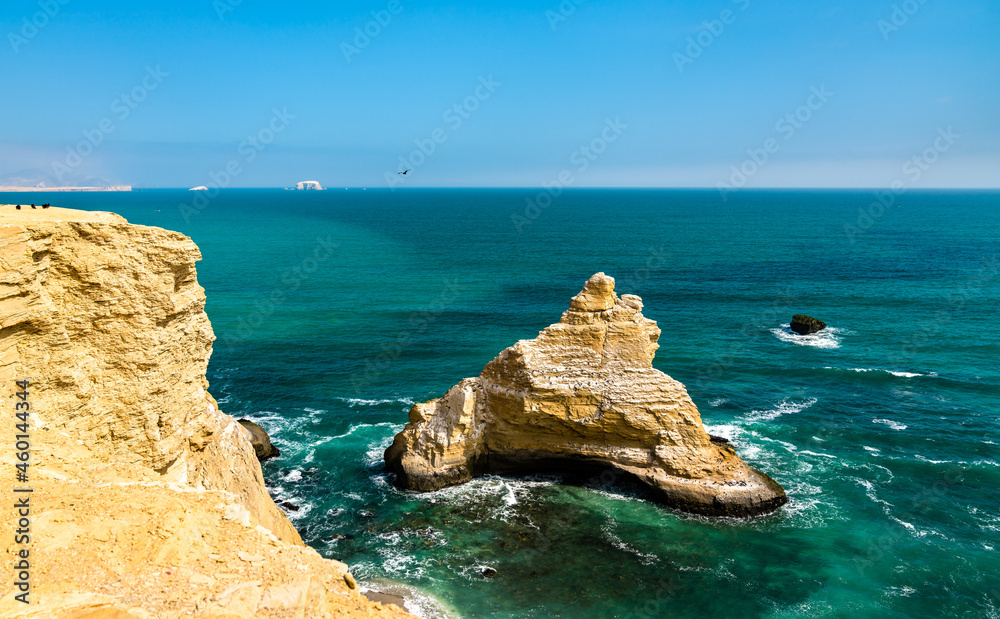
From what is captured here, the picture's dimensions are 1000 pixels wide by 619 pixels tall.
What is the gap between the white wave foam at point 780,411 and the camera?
4078cm

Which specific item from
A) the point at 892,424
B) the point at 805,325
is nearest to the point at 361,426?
the point at 892,424

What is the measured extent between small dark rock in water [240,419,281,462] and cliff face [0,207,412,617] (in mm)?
12530

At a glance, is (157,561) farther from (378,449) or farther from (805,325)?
(805,325)

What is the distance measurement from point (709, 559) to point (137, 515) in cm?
2207

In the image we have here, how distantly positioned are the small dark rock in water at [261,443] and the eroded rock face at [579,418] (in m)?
7.47

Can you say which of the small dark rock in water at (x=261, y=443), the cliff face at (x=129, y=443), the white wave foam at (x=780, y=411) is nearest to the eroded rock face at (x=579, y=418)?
the small dark rock in water at (x=261, y=443)

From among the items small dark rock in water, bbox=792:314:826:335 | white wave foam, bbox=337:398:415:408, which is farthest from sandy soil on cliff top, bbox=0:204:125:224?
small dark rock in water, bbox=792:314:826:335

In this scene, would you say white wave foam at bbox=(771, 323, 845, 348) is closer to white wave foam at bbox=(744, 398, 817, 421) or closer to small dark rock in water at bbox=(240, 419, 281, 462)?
white wave foam at bbox=(744, 398, 817, 421)

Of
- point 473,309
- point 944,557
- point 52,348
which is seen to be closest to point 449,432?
point 52,348

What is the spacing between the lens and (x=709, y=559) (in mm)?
26734

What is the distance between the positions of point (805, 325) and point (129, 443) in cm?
5574

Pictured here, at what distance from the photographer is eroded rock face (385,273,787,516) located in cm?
3139

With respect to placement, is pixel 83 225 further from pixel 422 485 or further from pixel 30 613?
pixel 422 485

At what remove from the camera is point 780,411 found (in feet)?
136
